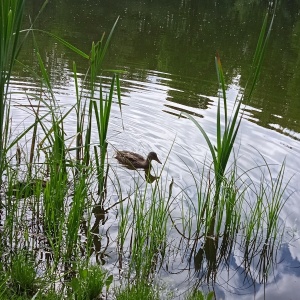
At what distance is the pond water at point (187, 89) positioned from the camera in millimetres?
5430

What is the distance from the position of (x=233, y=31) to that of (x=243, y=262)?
18744 mm

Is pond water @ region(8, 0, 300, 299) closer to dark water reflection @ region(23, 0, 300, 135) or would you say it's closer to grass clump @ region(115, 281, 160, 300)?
dark water reflection @ region(23, 0, 300, 135)

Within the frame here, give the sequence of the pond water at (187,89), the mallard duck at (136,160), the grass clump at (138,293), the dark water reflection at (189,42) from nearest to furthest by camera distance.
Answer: the grass clump at (138,293) < the pond water at (187,89) < the mallard duck at (136,160) < the dark water reflection at (189,42)

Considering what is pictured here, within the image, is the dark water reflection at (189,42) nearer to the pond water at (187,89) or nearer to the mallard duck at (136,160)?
the pond water at (187,89)

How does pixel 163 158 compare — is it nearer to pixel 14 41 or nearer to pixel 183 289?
pixel 183 289

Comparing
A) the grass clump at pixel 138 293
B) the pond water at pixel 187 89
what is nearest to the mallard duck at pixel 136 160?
the pond water at pixel 187 89

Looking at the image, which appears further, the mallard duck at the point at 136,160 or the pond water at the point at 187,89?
the mallard duck at the point at 136,160

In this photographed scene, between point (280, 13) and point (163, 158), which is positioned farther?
point (280, 13)

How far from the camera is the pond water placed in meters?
5.43

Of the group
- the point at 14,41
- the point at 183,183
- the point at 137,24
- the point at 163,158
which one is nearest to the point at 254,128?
the point at 163,158

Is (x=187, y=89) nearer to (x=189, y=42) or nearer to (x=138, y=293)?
(x=138, y=293)

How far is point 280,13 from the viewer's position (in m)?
30.4

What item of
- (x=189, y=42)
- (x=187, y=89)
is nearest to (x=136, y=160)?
(x=187, y=89)

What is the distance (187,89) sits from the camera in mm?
10383
